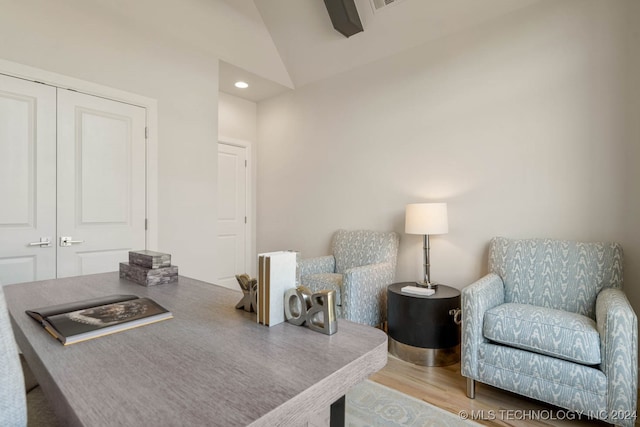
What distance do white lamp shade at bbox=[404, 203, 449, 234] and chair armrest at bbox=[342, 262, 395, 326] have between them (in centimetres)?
50

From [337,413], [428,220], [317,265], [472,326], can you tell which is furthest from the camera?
[317,265]

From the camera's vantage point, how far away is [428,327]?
2410mm

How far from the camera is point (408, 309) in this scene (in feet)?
8.13

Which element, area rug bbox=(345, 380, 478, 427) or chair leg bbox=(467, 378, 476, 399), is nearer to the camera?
area rug bbox=(345, 380, 478, 427)

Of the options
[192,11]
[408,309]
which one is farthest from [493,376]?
[192,11]

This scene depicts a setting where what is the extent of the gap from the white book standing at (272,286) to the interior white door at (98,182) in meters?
2.29

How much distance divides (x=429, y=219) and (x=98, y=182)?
2646 millimetres

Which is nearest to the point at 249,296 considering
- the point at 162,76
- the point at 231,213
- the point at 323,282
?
the point at 323,282

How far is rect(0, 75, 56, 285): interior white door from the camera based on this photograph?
Result: 2.28 metres

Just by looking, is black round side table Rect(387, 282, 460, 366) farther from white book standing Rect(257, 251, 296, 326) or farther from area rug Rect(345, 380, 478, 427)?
white book standing Rect(257, 251, 296, 326)

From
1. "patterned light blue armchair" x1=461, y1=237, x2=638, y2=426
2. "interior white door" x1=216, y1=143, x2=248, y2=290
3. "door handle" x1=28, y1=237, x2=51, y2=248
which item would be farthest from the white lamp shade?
"door handle" x1=28, y1=237, x2=51, y2=248

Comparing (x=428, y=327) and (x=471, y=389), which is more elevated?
(x=428, y=327)

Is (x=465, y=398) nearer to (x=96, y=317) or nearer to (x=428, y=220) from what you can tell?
(x=428, y=220)

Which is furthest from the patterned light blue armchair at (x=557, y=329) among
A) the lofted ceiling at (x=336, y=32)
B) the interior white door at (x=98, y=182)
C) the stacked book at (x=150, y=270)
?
the interior white door at (x=98, y=182)
